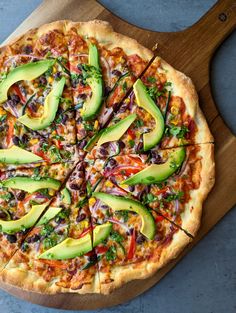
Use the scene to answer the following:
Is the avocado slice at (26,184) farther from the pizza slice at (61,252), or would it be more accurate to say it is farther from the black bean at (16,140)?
the black bean at (16,140)

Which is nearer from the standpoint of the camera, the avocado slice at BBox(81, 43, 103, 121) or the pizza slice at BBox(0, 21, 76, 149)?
the avocado slice at BBox(81, 43, 103, 121)

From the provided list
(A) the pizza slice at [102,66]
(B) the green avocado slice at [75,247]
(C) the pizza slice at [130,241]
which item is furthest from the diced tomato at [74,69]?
(B) the green avocado slice at [75,247]

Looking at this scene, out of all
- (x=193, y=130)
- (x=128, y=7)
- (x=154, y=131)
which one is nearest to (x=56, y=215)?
(x=154, y=131)

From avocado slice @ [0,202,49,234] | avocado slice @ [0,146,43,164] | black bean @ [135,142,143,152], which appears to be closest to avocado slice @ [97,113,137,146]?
black bean @ [135,142,143,152]

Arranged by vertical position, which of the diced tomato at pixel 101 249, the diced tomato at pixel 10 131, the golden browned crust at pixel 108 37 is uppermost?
the golden browned crust at pixel 108 37

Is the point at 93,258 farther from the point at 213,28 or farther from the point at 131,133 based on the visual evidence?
the point at 213,28

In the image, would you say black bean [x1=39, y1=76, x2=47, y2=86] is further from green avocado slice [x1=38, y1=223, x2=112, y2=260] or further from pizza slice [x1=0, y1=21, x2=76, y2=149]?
green avocado slice [x1=38, y1=223, x2=112, y2=260]

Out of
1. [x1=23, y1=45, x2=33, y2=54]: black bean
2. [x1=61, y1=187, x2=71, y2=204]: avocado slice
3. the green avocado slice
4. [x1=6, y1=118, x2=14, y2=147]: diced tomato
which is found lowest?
the green avocado slice
